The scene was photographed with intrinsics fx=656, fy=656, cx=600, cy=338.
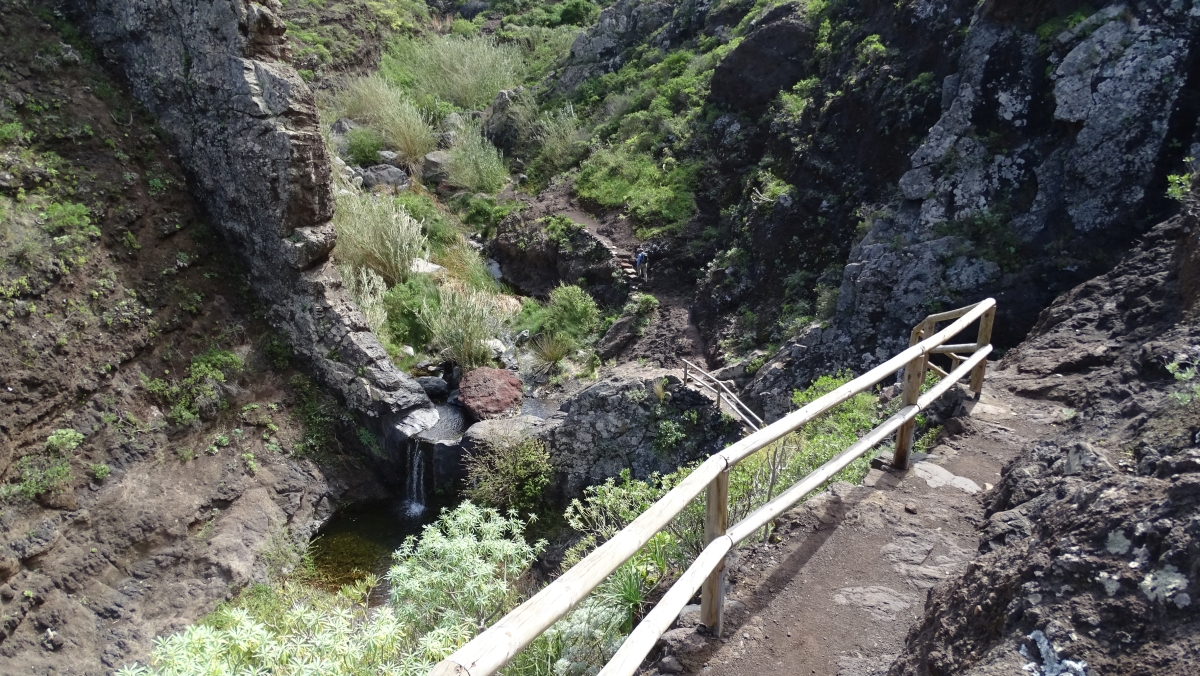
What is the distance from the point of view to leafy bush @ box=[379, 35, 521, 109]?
2230cm

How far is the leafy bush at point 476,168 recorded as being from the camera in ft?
59.5

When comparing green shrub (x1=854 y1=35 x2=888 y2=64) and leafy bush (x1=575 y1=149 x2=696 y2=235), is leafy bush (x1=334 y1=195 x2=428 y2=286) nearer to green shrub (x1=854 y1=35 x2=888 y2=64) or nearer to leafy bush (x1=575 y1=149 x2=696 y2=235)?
leafy bush (x1=575 y1=149 x2=696 y2=235)

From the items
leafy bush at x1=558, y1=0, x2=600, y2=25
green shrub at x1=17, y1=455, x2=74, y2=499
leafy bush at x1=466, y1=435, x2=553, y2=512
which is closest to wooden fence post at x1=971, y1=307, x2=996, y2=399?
leafy bush at x1=466, y1=435, x2=553, y2=512

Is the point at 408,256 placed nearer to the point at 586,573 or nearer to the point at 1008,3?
the point at 1008,3

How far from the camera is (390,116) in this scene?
61.5ft

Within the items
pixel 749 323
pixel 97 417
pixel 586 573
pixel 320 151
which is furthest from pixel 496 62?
pixel 586 573

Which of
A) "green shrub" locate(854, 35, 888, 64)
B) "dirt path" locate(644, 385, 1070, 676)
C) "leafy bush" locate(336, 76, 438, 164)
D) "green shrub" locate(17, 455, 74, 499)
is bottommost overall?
"green shrub" locate(17, 455, 74, 499)

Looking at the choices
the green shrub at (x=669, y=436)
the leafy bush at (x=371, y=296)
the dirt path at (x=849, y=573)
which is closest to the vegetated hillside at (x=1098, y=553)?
the dirt path at (x=849, y=573)

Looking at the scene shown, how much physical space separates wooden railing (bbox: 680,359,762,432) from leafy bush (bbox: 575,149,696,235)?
552 centimetres

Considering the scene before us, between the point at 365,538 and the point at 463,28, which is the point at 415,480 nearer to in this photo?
the point at 365,538

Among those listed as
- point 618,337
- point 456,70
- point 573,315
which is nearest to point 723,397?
point 618,337

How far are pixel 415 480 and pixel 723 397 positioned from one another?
5243 mm

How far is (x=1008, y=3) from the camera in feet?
28.3

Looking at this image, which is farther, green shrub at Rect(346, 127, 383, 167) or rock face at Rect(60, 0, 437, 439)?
green shrub at Rect(346, 127, 383, 167)
